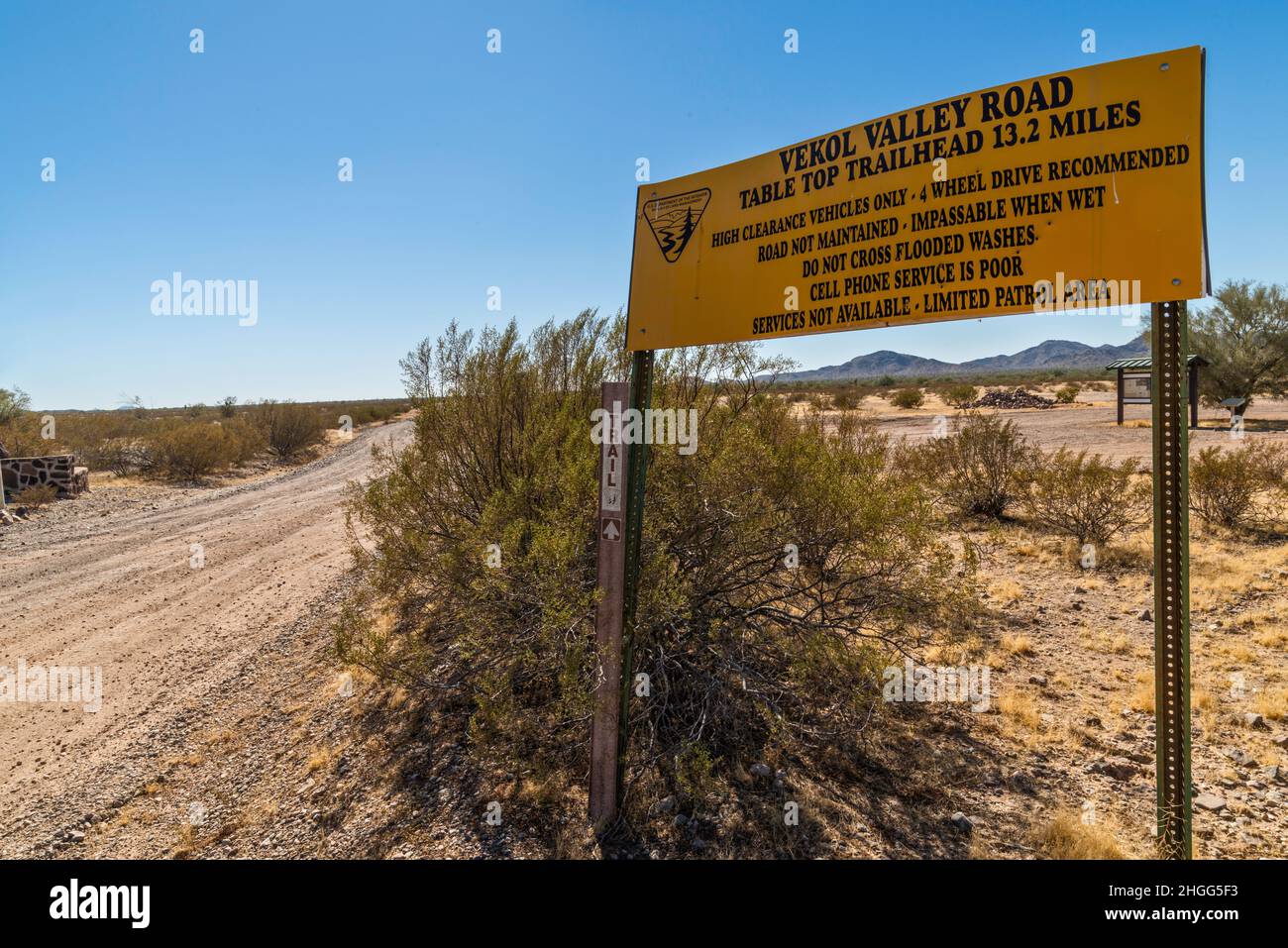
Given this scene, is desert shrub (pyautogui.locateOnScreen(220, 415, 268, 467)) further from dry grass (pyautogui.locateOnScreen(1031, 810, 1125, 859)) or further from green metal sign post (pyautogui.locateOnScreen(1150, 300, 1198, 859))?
green metal sign post (pyautogui.locateOnScreen(1150, 300, 1198, 859))

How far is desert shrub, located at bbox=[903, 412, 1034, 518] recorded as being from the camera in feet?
33.9

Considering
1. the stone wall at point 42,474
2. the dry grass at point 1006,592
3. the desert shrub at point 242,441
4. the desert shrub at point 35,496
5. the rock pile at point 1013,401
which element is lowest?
the dry grass at point 1006,592

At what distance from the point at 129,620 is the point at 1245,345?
30.7 meters

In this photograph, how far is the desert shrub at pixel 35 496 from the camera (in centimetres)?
1446

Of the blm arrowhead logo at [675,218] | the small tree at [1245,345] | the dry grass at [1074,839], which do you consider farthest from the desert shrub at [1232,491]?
the small tree at [1245,345]

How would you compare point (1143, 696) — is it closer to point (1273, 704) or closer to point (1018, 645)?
point (1273, 704)

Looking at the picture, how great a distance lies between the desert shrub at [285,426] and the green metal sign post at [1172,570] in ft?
93.3

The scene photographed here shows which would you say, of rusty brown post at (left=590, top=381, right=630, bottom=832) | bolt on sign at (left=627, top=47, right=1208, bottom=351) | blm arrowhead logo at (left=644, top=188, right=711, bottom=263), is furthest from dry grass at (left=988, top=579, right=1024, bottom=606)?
blm arrowhead logo at (left=644, top=188, right=711, bottom=263)

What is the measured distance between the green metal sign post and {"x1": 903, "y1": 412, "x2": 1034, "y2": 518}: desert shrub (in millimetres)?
7941

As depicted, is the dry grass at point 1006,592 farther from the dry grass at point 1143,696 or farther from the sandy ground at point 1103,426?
the sandy ground at point 1103,426

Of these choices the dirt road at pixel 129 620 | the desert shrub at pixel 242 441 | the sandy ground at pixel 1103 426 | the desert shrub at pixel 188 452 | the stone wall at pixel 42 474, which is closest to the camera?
the dirt road at pixel 129 620

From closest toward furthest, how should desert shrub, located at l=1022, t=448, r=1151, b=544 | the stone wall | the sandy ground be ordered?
desert shrub, located at l=1022, t=448, r=1151, b=544 → the stone wall → the sandy ground

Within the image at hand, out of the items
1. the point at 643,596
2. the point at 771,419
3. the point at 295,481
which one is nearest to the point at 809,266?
the point at 643,596

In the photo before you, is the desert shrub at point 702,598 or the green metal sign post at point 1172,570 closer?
the green metal sign post at point 1172,570
